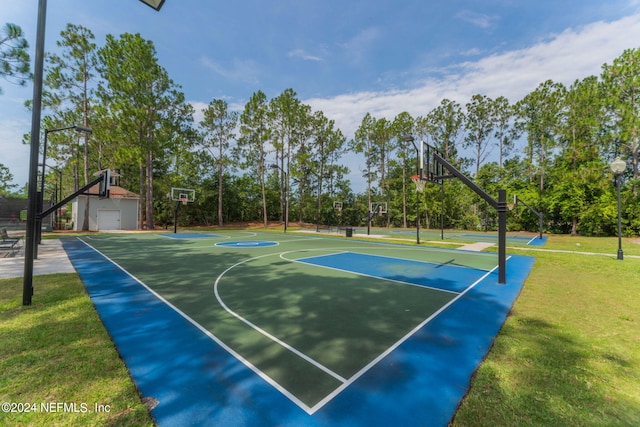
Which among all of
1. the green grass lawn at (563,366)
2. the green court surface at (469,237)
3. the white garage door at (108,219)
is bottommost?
the green grass lawn at (563,366)

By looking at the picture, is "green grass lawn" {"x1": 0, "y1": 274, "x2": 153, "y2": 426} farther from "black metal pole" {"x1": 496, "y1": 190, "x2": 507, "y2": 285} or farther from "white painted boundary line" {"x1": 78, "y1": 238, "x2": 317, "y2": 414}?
"black metal pole" {"x1": 496, "y1": 190, "x2": 507, "y2": 285}

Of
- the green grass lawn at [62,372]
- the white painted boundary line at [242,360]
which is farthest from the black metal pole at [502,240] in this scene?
the green grass lawn at [62,372]

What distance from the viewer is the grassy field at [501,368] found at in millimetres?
2449

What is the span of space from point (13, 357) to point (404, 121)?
132ft

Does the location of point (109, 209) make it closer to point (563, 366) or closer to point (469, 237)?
point (469, 237)

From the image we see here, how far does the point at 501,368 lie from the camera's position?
126 inches

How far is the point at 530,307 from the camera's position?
539 centimetres

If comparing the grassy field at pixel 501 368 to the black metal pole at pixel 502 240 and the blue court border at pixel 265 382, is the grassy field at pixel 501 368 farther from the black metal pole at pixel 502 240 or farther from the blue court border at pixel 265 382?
the black metal pole at pixel 502 240

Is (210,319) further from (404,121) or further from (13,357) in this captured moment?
→ (404,121)

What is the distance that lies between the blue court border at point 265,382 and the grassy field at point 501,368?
0.58ft

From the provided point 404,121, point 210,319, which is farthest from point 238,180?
point 210,319

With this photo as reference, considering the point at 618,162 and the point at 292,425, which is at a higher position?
the point at 618,162

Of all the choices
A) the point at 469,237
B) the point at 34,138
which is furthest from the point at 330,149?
the point at 34,138

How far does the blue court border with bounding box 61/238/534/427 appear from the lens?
244 cm
